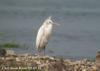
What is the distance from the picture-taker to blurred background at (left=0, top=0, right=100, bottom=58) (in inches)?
884

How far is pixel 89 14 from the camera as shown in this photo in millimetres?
37969

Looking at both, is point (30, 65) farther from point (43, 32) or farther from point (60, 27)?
point (60, 27)

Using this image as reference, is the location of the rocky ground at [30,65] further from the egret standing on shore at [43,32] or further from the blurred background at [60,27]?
the blurred background at [60,27]

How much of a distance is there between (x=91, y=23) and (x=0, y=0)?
61.9 feet

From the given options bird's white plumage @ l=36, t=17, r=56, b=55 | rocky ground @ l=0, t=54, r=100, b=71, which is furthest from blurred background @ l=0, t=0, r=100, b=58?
rocky ground @ l=0, t=54, r=100, b=71

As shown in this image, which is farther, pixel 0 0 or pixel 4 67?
pixel 0 0

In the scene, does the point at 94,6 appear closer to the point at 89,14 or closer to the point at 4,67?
the point at 89,14

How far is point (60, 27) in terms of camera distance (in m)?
30.5

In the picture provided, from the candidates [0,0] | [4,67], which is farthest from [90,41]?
[0,0]

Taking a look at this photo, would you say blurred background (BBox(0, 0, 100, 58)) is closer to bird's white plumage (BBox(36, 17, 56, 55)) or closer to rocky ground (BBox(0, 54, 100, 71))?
bird's white plumage (BBox(36, 17, 56, 55))

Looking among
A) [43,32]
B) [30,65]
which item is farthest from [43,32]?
[30,65]

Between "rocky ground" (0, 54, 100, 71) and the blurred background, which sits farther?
the blurred background

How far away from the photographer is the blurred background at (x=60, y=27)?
73.7 feet

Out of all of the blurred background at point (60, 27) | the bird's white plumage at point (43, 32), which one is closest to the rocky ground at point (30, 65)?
the bird's white plumage at point (43, 32)
